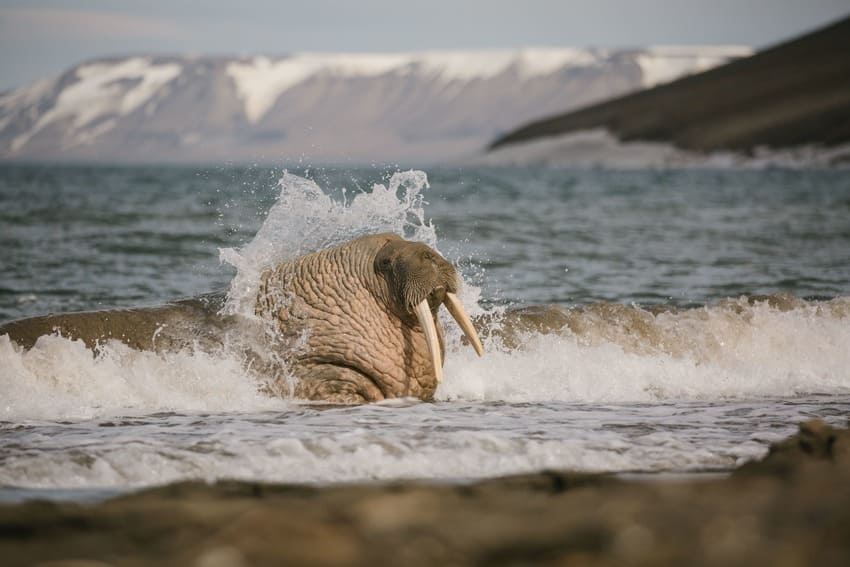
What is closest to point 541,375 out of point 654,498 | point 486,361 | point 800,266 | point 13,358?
point 486,361

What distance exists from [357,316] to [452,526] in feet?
14.5

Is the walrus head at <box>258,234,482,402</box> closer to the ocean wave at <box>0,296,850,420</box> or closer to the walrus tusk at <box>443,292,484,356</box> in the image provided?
the walrus tusk at <box>443,292,484,356</box>

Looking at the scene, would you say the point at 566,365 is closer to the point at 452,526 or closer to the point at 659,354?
the point at 659,354

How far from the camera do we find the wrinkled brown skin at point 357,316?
768 centimetres

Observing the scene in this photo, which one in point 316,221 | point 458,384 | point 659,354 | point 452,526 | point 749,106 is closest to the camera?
point 452,526

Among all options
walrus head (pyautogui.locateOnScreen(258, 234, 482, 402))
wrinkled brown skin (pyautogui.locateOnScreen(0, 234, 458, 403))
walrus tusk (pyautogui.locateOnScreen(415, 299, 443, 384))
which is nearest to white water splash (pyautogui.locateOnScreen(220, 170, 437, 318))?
wrinkled brown skin (pyautogui.locateOnScreen(0, 234, 458, 403))

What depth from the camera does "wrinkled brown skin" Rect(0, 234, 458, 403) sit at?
303 inches

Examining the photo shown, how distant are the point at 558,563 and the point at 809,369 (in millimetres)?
7092

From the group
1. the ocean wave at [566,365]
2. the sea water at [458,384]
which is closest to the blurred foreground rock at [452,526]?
the sea water at [458,384]

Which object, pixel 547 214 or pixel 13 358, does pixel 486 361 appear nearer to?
pixel 13 358

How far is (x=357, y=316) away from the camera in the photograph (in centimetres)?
777

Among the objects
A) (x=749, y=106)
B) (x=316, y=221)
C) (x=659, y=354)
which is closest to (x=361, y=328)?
(x=316, y=221)

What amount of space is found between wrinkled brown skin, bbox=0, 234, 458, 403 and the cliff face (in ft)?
238

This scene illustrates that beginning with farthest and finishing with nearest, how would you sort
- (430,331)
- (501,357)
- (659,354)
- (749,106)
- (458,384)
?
(749,106) → (659,354) → (501,357) → (458,384) → (430,331)
